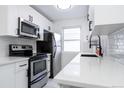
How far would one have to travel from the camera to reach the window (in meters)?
4.27

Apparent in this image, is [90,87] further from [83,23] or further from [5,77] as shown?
[83,23]

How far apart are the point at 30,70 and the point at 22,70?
186 mm

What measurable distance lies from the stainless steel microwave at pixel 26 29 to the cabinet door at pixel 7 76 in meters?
0.84

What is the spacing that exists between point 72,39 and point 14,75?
9.67 ft

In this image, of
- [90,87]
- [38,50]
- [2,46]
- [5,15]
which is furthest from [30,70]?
[90,87]

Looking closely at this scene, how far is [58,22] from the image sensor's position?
14.6 feet

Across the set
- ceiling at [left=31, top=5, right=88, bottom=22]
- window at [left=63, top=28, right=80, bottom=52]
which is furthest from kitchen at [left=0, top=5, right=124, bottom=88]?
ceiling at [left=31, top=5, right=88, bottom=22]

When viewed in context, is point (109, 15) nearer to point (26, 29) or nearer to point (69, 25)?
point (26, 29)

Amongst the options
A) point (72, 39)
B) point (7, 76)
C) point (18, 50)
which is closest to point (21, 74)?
point (7, 76)

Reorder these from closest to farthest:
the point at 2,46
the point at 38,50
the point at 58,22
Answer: the point at 2,46
the point at 38,50
the point at 58,22

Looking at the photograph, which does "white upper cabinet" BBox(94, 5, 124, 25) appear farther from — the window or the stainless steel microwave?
the window

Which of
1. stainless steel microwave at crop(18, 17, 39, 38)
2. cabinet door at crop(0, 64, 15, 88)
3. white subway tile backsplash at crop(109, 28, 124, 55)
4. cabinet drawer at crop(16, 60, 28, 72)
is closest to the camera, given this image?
white subway tile backsplash at crop(109, 28, 124, 55)

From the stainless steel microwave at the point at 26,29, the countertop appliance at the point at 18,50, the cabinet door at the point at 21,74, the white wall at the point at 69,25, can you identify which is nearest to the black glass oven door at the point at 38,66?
the cabinet door at the point at 21,74

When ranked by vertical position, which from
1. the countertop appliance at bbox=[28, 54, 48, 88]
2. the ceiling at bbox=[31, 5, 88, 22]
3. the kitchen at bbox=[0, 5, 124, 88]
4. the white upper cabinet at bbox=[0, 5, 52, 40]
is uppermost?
the ceiling at bbox=[31, 5, 88, 22]
